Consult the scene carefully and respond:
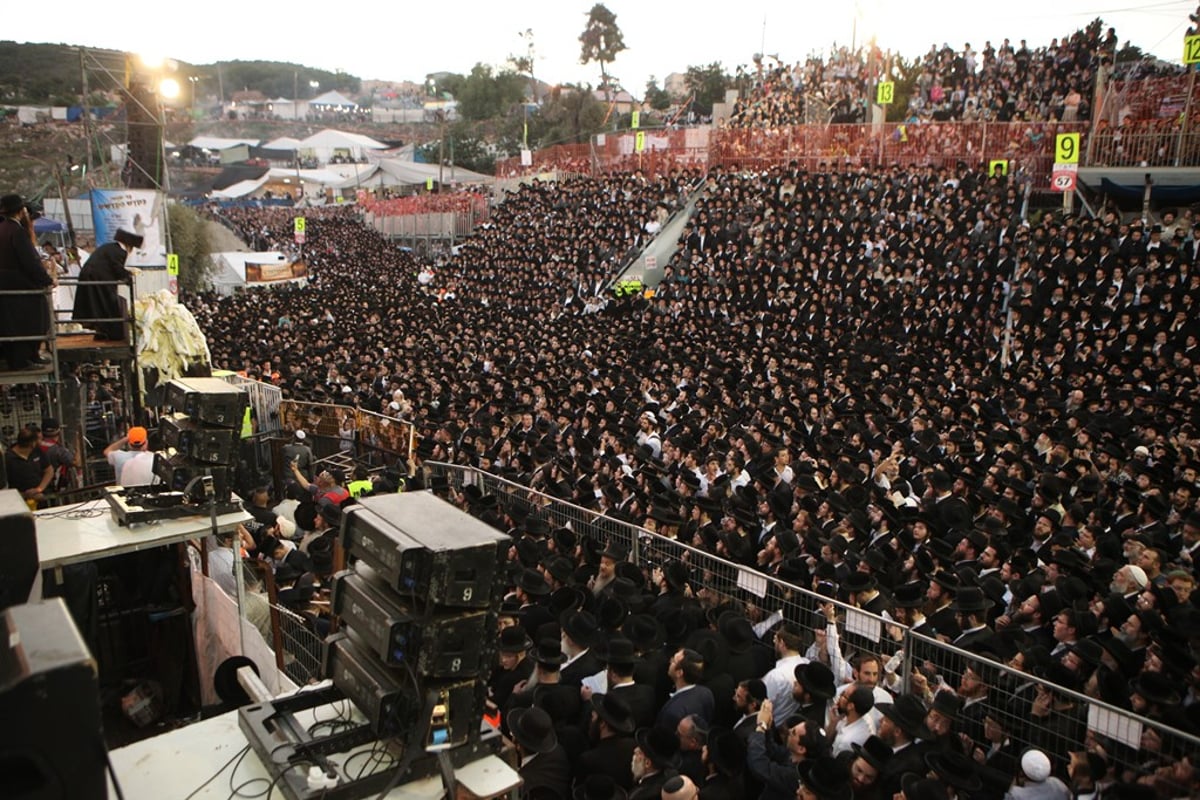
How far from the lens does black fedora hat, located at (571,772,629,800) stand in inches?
179

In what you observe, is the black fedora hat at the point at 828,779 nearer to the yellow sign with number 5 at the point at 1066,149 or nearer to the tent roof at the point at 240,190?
the yellow sign with number 5 at the point at 1066,149

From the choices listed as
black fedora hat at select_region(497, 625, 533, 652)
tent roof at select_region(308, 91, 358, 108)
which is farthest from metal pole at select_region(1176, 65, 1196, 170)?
tent roof at select_region(308, 91, 358, 108)

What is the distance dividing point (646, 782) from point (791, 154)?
71.1 ft

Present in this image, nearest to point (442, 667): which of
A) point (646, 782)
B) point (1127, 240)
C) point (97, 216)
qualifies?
point (646, 782)

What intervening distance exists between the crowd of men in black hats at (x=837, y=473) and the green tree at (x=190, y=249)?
831cm

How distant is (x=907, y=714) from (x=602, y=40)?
66.5 meters

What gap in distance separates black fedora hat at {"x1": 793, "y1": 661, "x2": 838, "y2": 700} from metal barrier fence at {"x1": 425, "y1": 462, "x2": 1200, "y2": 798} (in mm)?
723

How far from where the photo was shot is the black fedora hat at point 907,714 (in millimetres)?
5062

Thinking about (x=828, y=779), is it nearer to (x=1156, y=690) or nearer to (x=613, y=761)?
(x=613, y=761)

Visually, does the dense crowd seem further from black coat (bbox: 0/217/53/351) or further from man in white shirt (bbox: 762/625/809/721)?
black coat (bbox: 0/217/53/351)

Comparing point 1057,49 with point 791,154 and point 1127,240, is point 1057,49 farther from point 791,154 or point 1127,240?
point 1127,240

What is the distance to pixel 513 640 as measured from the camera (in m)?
5.96

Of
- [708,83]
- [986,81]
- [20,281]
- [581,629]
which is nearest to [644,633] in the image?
[581,629]

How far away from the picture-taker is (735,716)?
5.62 metres
